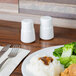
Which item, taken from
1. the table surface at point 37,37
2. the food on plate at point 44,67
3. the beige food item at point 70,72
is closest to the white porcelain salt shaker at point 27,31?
the table surface at point 37,37

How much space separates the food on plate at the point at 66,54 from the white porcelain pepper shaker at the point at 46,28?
0.22 meters

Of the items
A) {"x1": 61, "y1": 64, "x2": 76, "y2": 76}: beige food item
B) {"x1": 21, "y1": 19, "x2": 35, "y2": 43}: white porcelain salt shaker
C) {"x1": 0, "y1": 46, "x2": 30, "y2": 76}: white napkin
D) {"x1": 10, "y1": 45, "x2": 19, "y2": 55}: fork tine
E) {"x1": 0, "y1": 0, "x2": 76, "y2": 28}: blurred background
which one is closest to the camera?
{"x1": 61, "y1": 64, "x2": 76, "y2": 76}: beige food item

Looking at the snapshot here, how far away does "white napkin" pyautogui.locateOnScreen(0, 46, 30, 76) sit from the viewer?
964mm

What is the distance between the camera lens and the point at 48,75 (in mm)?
886

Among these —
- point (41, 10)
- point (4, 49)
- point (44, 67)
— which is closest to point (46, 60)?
point (44, 67)

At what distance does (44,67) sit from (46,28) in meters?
0.40

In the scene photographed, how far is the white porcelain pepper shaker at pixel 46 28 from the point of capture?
125 cm

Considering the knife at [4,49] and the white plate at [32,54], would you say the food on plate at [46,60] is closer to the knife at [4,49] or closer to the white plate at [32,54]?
the white plate at [32,54]

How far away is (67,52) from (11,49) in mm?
314

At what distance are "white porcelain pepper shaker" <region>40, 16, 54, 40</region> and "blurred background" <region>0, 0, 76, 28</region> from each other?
25cm

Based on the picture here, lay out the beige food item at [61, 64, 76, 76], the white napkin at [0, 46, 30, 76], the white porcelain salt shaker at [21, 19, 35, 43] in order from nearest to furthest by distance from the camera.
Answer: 1. the beige food item at [61, 64, 76, 76]
2. the white napkin at [0, 46, 30, 76]
3. the white porcelain salt shaker at [21, 19, 35, 43]

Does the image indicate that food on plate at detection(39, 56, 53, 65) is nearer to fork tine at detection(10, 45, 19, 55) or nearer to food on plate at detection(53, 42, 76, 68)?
food on plate at detection(53, 42, 76, 68)

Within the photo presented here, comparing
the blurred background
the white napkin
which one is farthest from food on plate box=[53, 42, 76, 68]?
the blurred background

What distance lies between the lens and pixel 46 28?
4.15ft
